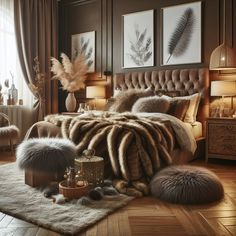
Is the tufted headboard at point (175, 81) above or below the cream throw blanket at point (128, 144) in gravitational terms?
above

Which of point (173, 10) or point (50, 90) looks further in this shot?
point (50, 90)

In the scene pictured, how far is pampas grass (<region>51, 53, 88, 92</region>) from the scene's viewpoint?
19.4 ft

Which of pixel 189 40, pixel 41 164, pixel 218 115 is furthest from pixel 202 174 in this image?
pixel 189 40

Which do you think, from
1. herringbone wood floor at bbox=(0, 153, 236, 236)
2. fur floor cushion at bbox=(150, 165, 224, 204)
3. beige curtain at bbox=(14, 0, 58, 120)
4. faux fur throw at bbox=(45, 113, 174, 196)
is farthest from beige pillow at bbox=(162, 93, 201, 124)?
beige curtain at bbox=(14, 0, 58, 120)

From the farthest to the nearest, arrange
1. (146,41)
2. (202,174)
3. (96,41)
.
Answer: (96,41)
(146,41)
(202,174)

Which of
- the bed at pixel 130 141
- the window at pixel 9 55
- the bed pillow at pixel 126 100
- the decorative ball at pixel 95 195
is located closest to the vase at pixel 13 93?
the window at pixel 9 55

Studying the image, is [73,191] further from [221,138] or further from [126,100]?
[221,138]

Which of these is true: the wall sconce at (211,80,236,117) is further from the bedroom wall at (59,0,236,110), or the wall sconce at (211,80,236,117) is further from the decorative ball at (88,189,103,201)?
the decorative ball at (88,189,103,201)

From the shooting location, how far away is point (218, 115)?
15.0 ft

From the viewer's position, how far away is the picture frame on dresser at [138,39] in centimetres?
540

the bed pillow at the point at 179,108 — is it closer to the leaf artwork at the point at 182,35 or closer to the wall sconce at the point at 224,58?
the wall sconce at the point at 224,58

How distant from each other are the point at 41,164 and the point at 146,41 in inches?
134

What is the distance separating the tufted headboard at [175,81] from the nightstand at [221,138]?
1.86 feet

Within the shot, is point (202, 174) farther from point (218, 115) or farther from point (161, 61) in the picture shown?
point (161, 61)
